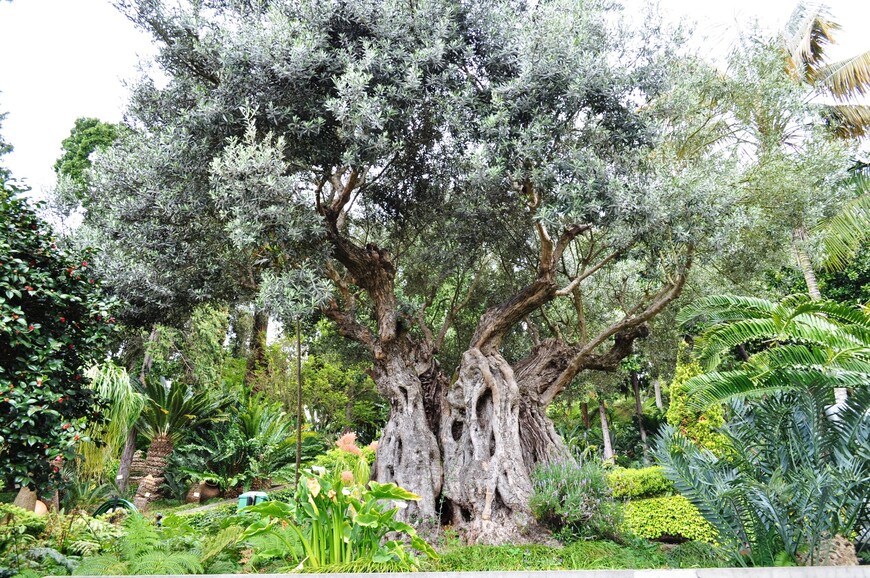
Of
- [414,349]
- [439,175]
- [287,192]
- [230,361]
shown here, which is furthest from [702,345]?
[230,361]

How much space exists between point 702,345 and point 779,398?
6.27 ft

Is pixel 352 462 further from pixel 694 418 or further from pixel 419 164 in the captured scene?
pixel 694 418

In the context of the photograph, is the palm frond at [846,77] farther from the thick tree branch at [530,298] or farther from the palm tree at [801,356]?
the palm tree at [801,356]

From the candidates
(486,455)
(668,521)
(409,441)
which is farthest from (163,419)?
(668,521)

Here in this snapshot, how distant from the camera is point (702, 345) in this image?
764 cm

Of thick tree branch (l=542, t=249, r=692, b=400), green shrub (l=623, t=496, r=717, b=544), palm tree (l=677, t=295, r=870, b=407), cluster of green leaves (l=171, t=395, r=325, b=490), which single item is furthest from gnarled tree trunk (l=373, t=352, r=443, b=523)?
cluster of green leaves (l=171, t=395, r=325, b=490)

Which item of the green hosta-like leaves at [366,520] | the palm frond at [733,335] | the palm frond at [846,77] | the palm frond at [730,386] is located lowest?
the green hosta-like leaves at [366,520]

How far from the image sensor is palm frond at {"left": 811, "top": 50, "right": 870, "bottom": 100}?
55.0 feet

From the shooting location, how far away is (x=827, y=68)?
17.4 meters

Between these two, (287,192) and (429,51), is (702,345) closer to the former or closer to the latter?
(429,51)

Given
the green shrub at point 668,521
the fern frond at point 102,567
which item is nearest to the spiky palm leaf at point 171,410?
the fern frond at point 102,567

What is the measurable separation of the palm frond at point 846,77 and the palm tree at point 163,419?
65.3 ft

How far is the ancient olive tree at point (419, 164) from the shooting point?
25.9ft

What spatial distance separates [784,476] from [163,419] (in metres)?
13.4
